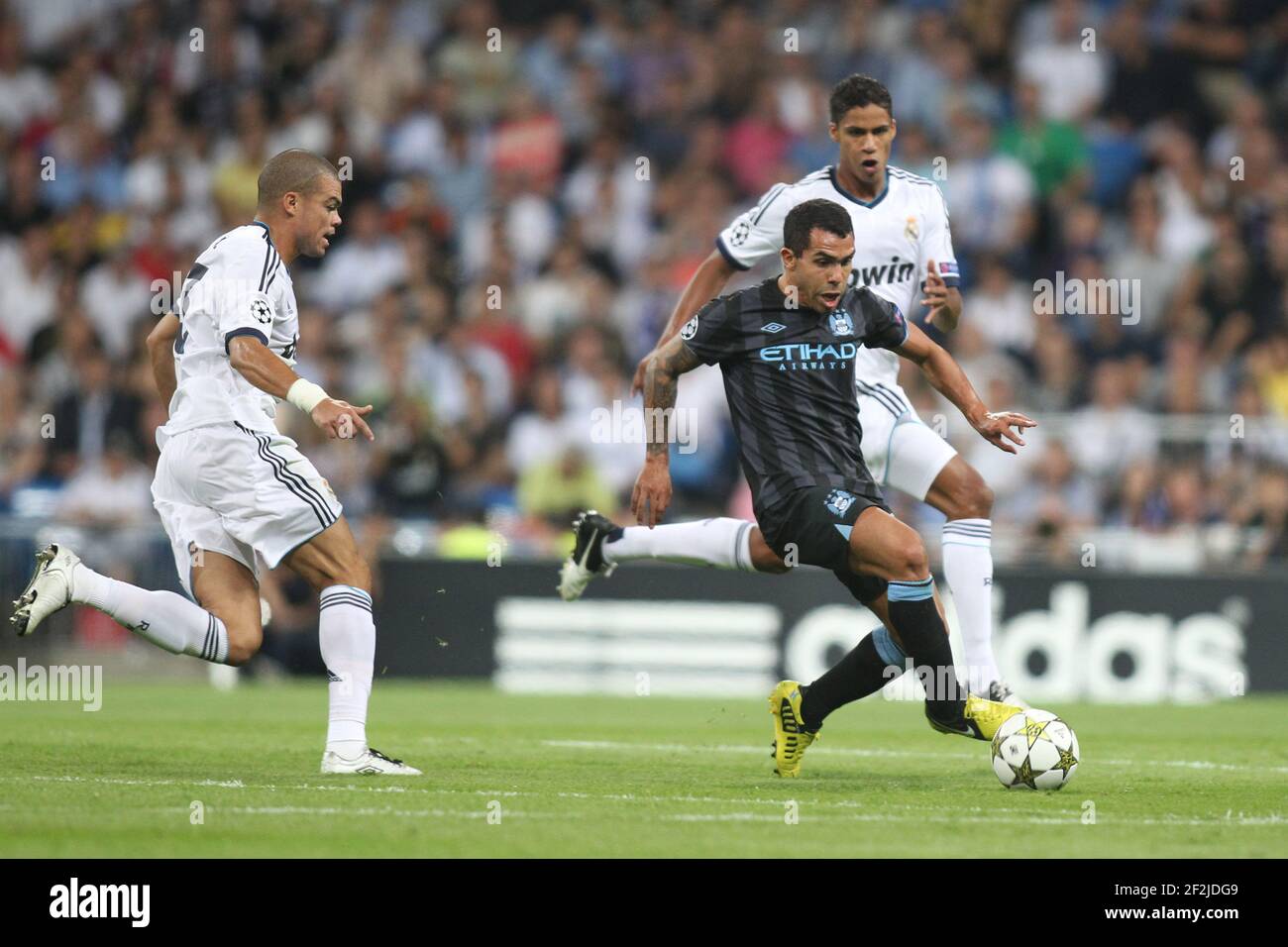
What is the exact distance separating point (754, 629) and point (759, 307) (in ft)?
21.4

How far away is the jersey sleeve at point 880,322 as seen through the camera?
837 centimetres

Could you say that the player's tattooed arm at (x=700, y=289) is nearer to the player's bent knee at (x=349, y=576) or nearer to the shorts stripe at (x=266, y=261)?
the player's bent knee at (x=349, y=576)

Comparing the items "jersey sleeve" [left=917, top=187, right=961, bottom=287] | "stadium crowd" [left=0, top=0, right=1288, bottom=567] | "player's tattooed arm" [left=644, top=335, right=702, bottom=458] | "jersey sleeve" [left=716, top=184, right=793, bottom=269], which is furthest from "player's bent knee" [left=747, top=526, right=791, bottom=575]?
"stadium crowd" [left=0, top=0, right=1288, bottom=567]

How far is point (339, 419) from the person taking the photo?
23.6ft

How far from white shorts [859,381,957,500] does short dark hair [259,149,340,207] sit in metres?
2.74

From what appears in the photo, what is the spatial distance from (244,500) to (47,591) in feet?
2.96

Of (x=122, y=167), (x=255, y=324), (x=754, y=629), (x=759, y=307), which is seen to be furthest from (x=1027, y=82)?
(x=255, y=324)

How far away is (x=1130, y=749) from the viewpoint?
9.82 metres

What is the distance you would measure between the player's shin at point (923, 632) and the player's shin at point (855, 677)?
268 mm

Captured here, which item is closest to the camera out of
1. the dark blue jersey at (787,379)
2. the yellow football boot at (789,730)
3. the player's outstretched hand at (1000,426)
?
the player's outstretched hand at (1000,426)

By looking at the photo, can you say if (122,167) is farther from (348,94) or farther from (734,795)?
(734,795)

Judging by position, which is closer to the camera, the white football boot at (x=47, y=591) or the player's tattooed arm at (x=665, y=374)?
the white football boot at (x=47, y=591)

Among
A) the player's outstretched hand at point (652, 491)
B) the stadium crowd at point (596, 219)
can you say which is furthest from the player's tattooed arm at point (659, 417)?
the stadium crowd at point (596, 219)

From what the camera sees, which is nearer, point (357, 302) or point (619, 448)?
point (619, 448)
